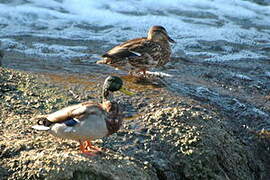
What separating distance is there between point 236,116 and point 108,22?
762 cm

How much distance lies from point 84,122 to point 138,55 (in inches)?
135

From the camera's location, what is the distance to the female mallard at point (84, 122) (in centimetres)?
491

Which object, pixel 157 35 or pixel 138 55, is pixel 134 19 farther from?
pixel 138 55

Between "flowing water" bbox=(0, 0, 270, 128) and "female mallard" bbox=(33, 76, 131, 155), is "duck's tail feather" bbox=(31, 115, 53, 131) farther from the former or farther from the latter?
"flowing water" bbox=(0, 0, 270, 128)

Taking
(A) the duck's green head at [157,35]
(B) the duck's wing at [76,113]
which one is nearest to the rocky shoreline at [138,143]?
(B) the duck's wing at [76,113]

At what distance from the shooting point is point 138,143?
220 inches

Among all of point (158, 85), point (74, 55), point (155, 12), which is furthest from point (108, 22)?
point (158, 85)

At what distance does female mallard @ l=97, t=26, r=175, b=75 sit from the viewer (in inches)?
321

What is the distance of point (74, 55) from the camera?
35.3 ft

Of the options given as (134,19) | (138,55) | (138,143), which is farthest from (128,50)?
(134,19)

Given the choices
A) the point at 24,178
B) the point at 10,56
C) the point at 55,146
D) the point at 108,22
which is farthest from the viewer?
the point at 108,22

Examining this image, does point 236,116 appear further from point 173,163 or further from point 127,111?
point 173,163

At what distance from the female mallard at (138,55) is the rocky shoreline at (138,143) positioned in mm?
920

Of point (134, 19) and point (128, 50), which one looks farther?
point (134, 19)
